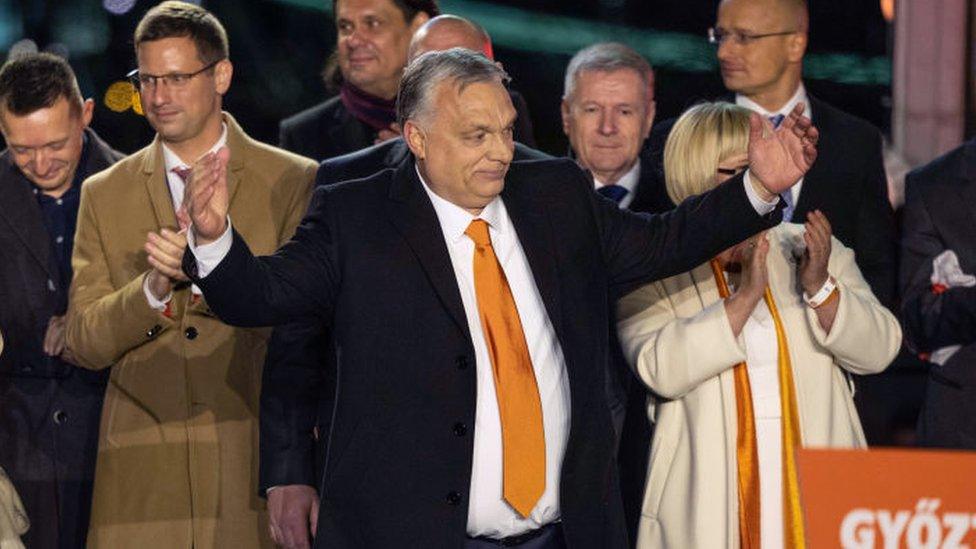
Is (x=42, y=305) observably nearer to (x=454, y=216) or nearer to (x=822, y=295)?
(x=454, y=216)

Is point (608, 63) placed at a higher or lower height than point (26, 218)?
higher

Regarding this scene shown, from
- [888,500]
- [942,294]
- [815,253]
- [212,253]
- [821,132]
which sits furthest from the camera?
[821,132]

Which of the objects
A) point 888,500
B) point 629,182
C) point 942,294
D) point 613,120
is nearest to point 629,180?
point 629,182

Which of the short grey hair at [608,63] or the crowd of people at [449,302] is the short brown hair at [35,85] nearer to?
the crowd of people at [449,302]

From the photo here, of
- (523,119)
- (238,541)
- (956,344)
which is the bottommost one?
(238,541)

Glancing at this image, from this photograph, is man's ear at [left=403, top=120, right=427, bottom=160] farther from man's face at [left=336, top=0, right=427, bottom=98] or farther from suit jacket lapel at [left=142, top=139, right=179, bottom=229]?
man's face at [left=336, top=0, right=427, bottom=98]

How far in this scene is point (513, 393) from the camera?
396cm

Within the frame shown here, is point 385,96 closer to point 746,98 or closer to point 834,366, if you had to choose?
point 746,98

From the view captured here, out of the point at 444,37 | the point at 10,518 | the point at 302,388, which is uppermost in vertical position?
the point at 444,37

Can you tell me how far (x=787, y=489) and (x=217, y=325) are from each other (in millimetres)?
1454

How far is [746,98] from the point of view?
5.75m

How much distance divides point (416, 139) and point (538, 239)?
0.33 meters

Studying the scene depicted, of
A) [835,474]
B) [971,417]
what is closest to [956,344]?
[971,417]

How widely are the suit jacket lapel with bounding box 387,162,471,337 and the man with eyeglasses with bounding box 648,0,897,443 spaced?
148 cm
